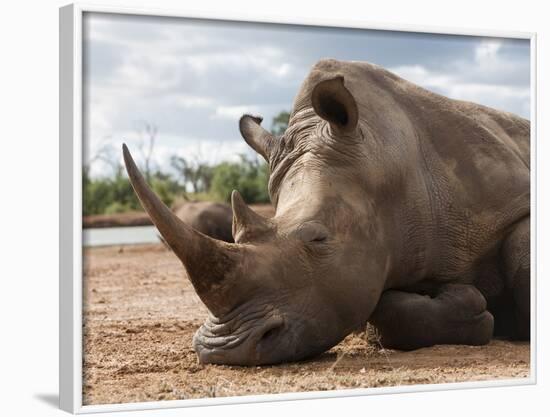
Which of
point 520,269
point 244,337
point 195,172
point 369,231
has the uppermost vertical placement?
point 195,172

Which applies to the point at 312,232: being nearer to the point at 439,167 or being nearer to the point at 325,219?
the point at 325,219

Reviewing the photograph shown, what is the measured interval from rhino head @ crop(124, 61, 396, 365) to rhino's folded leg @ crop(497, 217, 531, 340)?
118cm

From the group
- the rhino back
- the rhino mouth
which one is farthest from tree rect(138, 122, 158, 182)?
the rhino mouth

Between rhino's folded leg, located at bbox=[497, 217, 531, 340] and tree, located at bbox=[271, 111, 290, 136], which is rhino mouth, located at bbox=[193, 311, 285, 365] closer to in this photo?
rhino's folded leg, located at bbox=[497, 217, 531, 340]

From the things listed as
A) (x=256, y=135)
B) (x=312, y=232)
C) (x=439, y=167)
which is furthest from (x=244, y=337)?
(x=439, y=167)

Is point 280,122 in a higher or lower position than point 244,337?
higher

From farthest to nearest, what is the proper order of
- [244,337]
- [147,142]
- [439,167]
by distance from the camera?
[147,142] → [439,167] → [244,337]

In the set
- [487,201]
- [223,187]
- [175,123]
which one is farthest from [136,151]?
[223,187]

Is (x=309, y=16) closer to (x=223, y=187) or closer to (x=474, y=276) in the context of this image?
(x=474, y=276)

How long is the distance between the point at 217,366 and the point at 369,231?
130 centimetres

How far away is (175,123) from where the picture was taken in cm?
1068

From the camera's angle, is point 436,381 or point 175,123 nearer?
point 436,381

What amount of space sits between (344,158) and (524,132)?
1914mm

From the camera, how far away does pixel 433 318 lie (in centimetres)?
787
